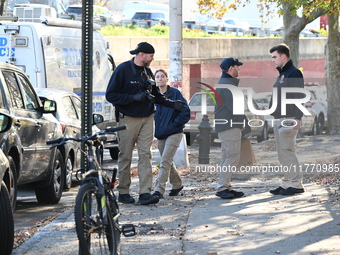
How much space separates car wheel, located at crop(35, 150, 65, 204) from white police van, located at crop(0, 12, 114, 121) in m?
4.81

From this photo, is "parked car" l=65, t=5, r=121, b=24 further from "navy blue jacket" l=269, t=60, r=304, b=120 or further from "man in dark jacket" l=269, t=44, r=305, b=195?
"man in dark jacket" l=269, t=44, r=305, b=195

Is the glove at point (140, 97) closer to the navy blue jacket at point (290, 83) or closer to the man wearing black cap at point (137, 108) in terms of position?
the man wearing black cap at point (137, 108)

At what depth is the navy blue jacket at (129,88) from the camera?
10.3 metres

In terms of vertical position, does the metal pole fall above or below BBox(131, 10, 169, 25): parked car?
below

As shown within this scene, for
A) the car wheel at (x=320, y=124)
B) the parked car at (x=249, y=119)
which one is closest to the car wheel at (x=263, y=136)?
the parked car at (x=249, y=119)

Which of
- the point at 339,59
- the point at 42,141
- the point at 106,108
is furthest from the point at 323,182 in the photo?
the point at 339,59

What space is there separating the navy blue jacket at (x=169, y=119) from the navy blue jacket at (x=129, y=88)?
77cm

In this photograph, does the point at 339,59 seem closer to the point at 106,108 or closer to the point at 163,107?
the point at 106,108

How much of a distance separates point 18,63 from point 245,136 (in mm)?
5860

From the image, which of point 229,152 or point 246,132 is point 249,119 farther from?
point 229,152

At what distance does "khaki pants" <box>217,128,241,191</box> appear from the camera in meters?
11.1

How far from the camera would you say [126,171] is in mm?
10461

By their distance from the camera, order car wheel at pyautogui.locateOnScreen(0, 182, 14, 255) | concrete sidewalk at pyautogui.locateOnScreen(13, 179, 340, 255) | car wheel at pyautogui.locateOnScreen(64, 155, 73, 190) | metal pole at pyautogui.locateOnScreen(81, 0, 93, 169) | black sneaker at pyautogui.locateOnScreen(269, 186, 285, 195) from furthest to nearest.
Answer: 1. car wheel at pyautogui.locateOnScreen(64, 155, 73, 190)
2. black sneaker at pyautogui.locateOnScreen(269, 186, 285, 195)
3. metal pole at pyautogui.locateOnScreen(81, 0, 93, 169)
4. concrete sidewalk at pyautogui.locateOnScreen(13, 179, 340, 255)
5. car wheel at pyautogui.locateOnScreen(0, 182, 14, 255)

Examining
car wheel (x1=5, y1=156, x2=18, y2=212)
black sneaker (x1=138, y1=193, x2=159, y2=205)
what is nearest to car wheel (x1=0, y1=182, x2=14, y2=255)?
car wheel (x1=5, y1=156, x2=18, y2=212)
